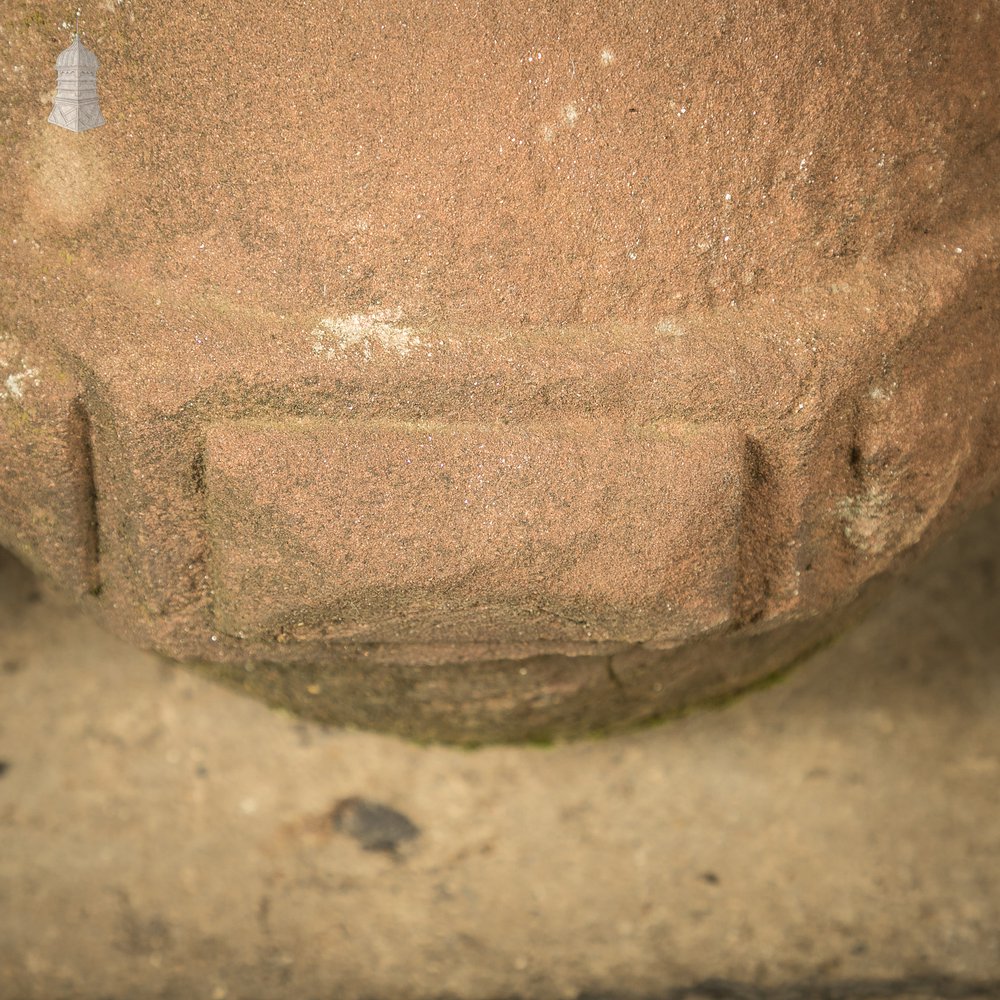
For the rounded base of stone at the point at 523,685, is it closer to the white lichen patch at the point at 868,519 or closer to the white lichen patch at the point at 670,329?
the white lichen patch at the point at 868,519

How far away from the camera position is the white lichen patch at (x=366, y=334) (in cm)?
104

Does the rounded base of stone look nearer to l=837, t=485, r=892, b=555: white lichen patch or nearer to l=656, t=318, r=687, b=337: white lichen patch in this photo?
l=837, t=485, r=892, b=555: white lichen patch

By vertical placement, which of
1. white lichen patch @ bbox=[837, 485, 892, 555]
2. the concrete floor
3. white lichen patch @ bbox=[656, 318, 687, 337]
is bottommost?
the concrete floor

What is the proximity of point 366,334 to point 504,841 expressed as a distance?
3.14ft

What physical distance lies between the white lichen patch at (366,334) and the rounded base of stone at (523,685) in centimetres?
32

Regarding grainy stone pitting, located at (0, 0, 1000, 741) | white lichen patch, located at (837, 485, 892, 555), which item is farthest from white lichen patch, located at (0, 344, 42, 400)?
white lichen patch, located at (837, 485, 892, 555)

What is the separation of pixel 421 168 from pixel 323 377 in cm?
20

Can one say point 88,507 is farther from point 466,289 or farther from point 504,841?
point 504,841

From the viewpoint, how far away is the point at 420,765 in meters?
1.80

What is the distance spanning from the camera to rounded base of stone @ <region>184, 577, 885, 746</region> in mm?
1282

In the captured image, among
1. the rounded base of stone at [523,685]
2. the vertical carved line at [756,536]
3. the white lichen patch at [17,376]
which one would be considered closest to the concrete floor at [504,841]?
the rounded base of stone at [523,685]

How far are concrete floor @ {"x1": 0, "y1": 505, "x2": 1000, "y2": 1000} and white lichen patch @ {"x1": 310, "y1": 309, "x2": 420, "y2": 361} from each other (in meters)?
0.90

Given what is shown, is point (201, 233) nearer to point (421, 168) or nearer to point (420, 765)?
point (421, 168)

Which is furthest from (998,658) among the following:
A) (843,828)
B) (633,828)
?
(633,828)
